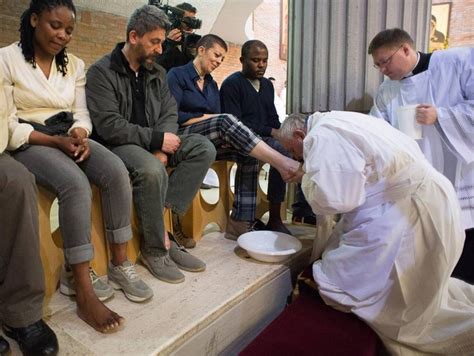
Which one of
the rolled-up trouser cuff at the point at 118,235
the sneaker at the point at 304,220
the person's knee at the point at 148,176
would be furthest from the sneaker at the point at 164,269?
the sneaker at the point at 304,220

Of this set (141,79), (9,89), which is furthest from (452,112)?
(9,89)

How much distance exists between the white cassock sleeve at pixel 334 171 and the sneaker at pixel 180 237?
A: 944 mm

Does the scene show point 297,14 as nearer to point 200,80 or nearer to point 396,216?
point 200,80

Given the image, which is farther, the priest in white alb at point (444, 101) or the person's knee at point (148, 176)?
the priest in white alb at point (444, 101)

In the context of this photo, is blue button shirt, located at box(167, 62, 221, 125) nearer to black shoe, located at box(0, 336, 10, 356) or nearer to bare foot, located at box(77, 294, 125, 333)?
bare foot, located at box(77, 294, 125, 333)

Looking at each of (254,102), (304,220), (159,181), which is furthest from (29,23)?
(304,220)

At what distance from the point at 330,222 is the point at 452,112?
3.00 feet

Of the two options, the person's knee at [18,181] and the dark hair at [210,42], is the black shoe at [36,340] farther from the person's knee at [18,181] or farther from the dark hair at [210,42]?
the dark hair at [210,42]

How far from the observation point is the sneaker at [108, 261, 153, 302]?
5.32 feet

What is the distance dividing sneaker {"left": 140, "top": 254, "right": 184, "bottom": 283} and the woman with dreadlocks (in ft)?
0.51

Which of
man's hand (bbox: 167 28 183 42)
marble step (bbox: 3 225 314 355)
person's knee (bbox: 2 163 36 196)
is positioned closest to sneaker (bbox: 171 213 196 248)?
marble step (bbox: 3 225 314 355)

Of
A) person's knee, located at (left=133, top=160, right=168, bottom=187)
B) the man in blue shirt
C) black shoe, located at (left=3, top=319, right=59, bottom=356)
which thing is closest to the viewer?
black shoe, located at (left=3, top=319, right=59, bottom=356)

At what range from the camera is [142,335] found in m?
1.41

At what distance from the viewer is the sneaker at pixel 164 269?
1.81m
